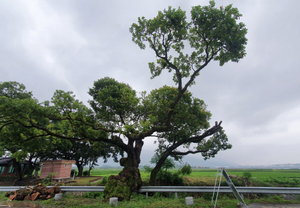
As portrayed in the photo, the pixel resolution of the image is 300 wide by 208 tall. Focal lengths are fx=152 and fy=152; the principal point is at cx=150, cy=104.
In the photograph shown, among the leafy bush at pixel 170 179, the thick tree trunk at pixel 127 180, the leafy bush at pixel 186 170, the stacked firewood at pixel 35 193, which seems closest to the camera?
the stacked firewood at pixel 35 193

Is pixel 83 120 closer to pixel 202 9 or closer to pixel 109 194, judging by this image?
pixel 109 194

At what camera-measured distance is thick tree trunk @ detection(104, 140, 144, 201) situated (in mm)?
9008

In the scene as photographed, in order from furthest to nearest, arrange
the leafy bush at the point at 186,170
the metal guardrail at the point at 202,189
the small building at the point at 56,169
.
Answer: the small building at the point at 56,169
the leafy bush at the point at 186,170
the metal guardrail at the point at 202,189

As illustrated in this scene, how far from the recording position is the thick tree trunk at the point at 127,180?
9.01 meters

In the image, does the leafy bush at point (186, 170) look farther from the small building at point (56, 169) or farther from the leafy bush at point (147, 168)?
the small building at point (56, 169)

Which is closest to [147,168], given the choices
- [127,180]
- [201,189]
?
[127,180]

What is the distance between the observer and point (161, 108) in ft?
45.3

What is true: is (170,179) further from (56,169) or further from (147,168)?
(56,169)

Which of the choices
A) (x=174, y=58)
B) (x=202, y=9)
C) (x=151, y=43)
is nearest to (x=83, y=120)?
(x=151, y=43)

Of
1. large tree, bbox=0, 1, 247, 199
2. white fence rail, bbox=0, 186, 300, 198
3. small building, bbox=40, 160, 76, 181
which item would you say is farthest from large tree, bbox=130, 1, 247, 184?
small building, bbox=40, 160, 76, 181

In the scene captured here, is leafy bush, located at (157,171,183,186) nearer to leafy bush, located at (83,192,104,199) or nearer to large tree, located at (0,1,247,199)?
large tree, located at (0,1,247,199)

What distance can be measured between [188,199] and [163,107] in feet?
26.0

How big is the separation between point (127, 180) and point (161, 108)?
6.44 metres

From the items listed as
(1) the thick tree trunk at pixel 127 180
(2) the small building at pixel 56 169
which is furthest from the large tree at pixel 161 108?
(2) the small building at pixel 56 169
